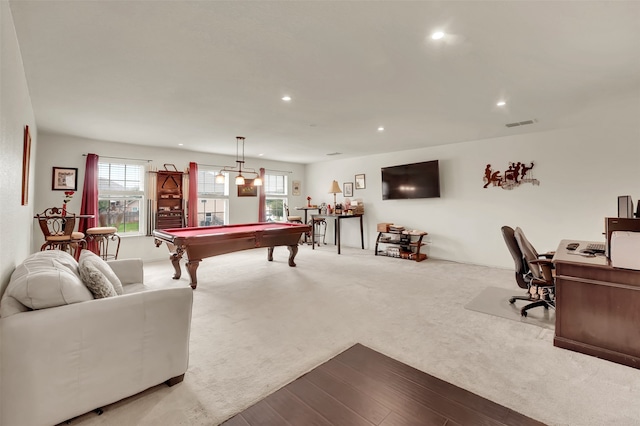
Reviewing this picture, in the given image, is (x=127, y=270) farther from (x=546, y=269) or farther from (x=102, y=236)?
(x=546, y=269)

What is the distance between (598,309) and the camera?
88.0 inches

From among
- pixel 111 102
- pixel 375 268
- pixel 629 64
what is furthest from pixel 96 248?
pixel 629 64

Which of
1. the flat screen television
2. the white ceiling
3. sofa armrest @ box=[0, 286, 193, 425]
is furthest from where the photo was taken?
the flat screen television

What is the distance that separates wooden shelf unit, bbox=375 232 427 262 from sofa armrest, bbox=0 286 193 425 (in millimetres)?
4933

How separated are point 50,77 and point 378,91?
130 inches

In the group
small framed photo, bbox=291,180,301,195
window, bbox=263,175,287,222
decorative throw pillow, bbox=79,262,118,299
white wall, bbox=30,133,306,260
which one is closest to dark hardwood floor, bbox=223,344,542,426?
decorative throw pillow, bbox=79,262,118,299

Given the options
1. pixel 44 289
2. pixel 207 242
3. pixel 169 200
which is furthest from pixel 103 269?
pixel 169 200

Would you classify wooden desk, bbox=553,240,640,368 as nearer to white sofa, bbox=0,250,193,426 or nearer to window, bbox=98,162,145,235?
white sofa, bbox=0,250,193,426

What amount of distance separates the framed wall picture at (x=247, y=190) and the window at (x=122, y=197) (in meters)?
2.22

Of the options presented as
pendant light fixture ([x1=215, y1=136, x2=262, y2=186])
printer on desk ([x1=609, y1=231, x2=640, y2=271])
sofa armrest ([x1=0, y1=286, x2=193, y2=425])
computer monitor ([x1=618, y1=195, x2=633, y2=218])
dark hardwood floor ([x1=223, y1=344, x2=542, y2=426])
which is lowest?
dark hardwood floor ([x1=223, y1=344, x2=542, y2=426])

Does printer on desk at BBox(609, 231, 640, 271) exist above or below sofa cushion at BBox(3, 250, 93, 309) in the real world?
above

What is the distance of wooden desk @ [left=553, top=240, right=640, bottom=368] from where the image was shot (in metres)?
2.11

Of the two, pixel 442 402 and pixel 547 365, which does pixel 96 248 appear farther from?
pixel 547 365

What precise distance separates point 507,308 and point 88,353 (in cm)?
385
